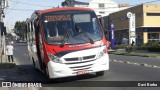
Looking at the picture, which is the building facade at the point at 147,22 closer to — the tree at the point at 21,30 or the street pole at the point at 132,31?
the street pole at the point at 132,31

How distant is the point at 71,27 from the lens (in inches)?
546

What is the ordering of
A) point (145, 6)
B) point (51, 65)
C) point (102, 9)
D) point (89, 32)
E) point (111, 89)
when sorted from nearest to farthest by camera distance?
point (111, 89)
point (51, 65)
point (89, 32)
point (145, 6)
point (102, 9)

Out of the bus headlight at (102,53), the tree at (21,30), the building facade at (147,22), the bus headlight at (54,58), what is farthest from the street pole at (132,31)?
the bus headlight at (54,58)

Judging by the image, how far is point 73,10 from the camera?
47.0 feet

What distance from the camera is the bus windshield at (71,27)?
13.5 m

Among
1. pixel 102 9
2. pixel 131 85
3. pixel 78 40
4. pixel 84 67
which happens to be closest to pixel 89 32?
pixel 78 40

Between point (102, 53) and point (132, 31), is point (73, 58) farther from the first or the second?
point (132, 31)

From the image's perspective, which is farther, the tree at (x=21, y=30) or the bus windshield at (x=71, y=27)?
the tree at (x=21, y=30)

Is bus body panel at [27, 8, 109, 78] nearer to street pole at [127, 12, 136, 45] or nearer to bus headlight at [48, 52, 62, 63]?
bus headlight at [48, 52, 62, 63]

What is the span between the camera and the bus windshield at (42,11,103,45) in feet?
44.4

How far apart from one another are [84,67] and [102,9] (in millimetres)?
125979

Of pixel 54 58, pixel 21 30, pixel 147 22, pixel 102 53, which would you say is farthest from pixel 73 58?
pixel 147 22

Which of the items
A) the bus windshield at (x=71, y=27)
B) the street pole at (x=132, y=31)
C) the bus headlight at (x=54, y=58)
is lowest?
the street pole at (x=132, y=31)

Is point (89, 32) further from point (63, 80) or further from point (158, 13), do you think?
point (158, 13)
